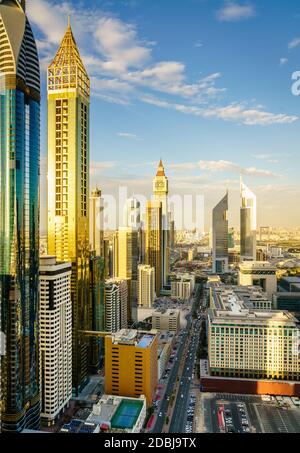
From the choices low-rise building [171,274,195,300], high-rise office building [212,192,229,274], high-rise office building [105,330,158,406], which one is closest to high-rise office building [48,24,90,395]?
high-rise office building [105,330,158,406]

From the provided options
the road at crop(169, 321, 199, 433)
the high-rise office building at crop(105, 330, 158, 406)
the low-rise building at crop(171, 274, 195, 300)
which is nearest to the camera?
the road at crop(169, 321, 199, 433)

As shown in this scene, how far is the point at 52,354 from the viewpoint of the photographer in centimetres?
466

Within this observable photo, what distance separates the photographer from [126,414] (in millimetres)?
4188

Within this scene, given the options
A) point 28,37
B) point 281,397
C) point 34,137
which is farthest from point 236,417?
point 28,37

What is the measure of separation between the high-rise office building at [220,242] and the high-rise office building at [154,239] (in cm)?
218

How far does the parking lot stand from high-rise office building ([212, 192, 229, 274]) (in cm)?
909

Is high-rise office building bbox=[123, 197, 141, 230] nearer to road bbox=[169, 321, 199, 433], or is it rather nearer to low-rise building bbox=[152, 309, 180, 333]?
low-rise building bbox=[152, 309, 180, 333]

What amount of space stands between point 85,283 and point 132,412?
90.8 inches

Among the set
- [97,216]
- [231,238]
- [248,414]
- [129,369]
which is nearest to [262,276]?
[231,238]

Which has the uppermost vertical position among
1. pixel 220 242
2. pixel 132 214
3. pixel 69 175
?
pixel 69 175

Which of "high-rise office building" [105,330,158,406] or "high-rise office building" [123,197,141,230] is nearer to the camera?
"high-rise office building" [105,330,158,406]

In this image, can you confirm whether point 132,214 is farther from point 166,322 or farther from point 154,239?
point 166,322

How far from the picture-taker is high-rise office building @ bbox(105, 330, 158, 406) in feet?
16.6

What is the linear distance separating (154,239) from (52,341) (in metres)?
8.91
